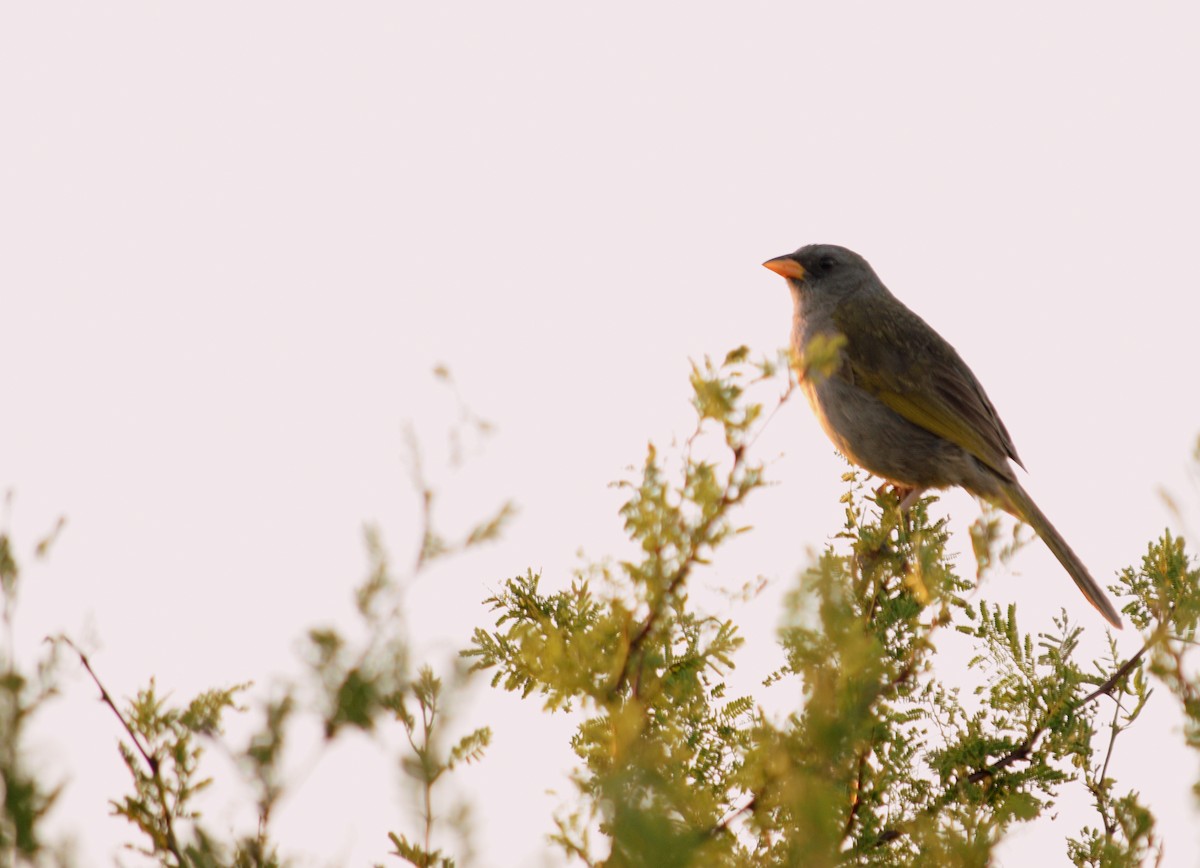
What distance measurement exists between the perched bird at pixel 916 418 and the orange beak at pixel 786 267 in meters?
0.44

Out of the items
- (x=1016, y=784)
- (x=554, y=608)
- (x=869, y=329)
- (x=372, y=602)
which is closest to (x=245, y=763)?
(x=372, y=602)

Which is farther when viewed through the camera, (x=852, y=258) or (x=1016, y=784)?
(x=852, y=258)

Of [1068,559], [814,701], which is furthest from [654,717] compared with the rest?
[1068,559]

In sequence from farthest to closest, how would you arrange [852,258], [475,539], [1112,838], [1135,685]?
[852,258]
[1135,685]
[1112,838]
[475,539]

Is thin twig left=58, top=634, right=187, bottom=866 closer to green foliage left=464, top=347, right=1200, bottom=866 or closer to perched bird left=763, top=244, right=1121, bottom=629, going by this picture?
green foliage left=464, top=347, right=1200, bottom=866

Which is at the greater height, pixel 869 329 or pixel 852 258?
pixel 852 258

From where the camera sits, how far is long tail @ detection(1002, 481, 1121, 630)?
5.91 m

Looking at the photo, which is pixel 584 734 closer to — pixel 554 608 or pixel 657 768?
pixel 657 768

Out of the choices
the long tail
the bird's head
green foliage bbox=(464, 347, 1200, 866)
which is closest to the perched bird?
the long tail

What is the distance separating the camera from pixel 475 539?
6.95 feet

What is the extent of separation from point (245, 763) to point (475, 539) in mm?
477

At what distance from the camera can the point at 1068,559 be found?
5.95 meters

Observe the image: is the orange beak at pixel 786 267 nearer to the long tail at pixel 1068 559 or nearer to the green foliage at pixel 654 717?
the long tail at pixel 1068 559

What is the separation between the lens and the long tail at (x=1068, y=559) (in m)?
5.91
